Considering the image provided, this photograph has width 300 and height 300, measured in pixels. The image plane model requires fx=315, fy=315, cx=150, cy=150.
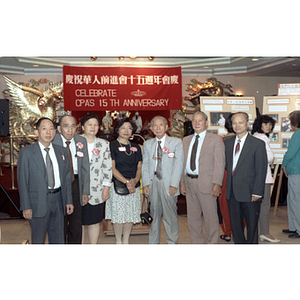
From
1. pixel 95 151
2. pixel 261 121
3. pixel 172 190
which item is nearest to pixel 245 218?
pixel 172 190

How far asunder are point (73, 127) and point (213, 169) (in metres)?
1.63

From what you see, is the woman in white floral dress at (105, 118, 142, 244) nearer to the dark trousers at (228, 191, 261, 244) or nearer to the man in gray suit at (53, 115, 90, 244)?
the man in gray suit at (53, 115, 90, 244)

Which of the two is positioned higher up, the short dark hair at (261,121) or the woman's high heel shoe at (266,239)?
the short dark hair at (261,121)

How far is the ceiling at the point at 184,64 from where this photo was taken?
5000mm

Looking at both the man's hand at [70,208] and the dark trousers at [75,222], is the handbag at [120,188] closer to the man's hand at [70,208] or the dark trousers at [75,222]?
the dark trousers at [75,222]

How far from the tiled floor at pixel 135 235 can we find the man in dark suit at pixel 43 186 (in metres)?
1.12

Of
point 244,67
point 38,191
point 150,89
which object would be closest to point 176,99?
point 150,89

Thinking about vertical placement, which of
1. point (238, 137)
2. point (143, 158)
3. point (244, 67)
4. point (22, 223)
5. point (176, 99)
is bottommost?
point (22, 223)

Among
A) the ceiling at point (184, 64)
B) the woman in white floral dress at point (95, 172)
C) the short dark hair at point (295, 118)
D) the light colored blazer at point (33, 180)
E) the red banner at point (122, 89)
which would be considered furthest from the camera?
the red banner at point (122, 89)

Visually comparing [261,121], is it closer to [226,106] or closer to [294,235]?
[226,106]

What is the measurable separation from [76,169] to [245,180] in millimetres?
1836

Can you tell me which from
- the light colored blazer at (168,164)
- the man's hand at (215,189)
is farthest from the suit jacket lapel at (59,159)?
the man's hand at (215,189)

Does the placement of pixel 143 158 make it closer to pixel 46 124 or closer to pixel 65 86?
pixel 46 124

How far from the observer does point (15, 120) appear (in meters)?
7.19
